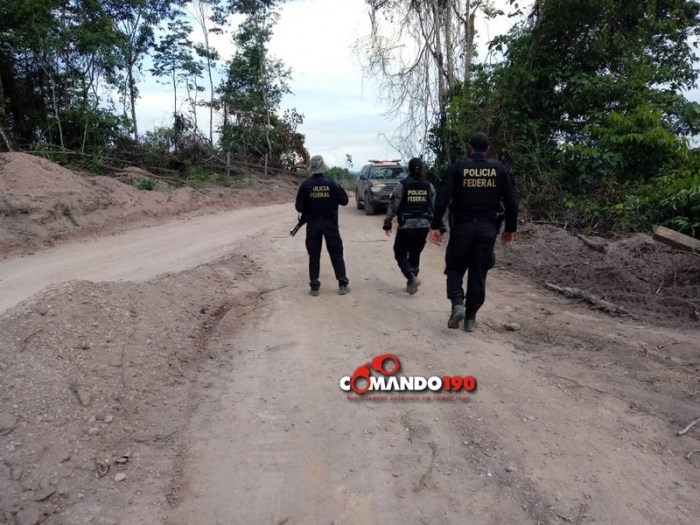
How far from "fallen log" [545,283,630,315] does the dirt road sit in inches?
7.5

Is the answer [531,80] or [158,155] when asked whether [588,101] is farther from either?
[158,155]

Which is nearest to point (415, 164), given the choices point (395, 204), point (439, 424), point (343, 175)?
point (395, 204)

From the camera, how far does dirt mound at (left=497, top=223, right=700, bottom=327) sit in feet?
19.5

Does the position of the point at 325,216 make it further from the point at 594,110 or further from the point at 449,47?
the point at 449,47

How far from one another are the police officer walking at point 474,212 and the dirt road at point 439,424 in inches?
18.5

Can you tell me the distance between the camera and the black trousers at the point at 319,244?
6859mm

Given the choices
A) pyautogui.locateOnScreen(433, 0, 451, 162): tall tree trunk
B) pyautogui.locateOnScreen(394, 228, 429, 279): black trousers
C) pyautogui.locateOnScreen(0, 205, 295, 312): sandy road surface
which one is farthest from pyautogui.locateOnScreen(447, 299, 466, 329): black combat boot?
pyautogui.locateOnScreen(433, 0, 451, 162): tall tree trunk

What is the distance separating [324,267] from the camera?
336 inches

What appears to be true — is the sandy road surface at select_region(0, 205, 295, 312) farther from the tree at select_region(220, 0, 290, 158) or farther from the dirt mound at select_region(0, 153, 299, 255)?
the tree at select_region(220, 0, 290, 158)

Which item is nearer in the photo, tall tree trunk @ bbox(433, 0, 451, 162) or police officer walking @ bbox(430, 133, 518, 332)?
police officer walking @ bbox(430, 133, 518, 332)

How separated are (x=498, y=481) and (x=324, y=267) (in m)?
5.91

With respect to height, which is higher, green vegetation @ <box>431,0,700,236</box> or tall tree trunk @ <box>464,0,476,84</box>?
tall tree trunk @ <box>464,0,476,84</box>

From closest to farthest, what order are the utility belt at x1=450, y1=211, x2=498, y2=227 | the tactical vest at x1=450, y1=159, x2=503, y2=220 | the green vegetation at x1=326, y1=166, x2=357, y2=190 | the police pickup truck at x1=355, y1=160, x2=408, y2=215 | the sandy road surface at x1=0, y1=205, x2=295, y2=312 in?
1. the tactical vest at x1=450, y1=159, x2=503, y2=220
2. the utility belt at x1=450, y1=211, x2=498, y2=227
3. the sandy road surface at x1=0, y1=205, x2=295, y2=312
4. the police pickup truck at x1=355, y1=160, x2=408, y2=215
5. the green vegetation at x1=326, y1=166, x2=357, y2=190

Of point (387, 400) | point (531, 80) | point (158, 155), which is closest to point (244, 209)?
point (158, 155)
